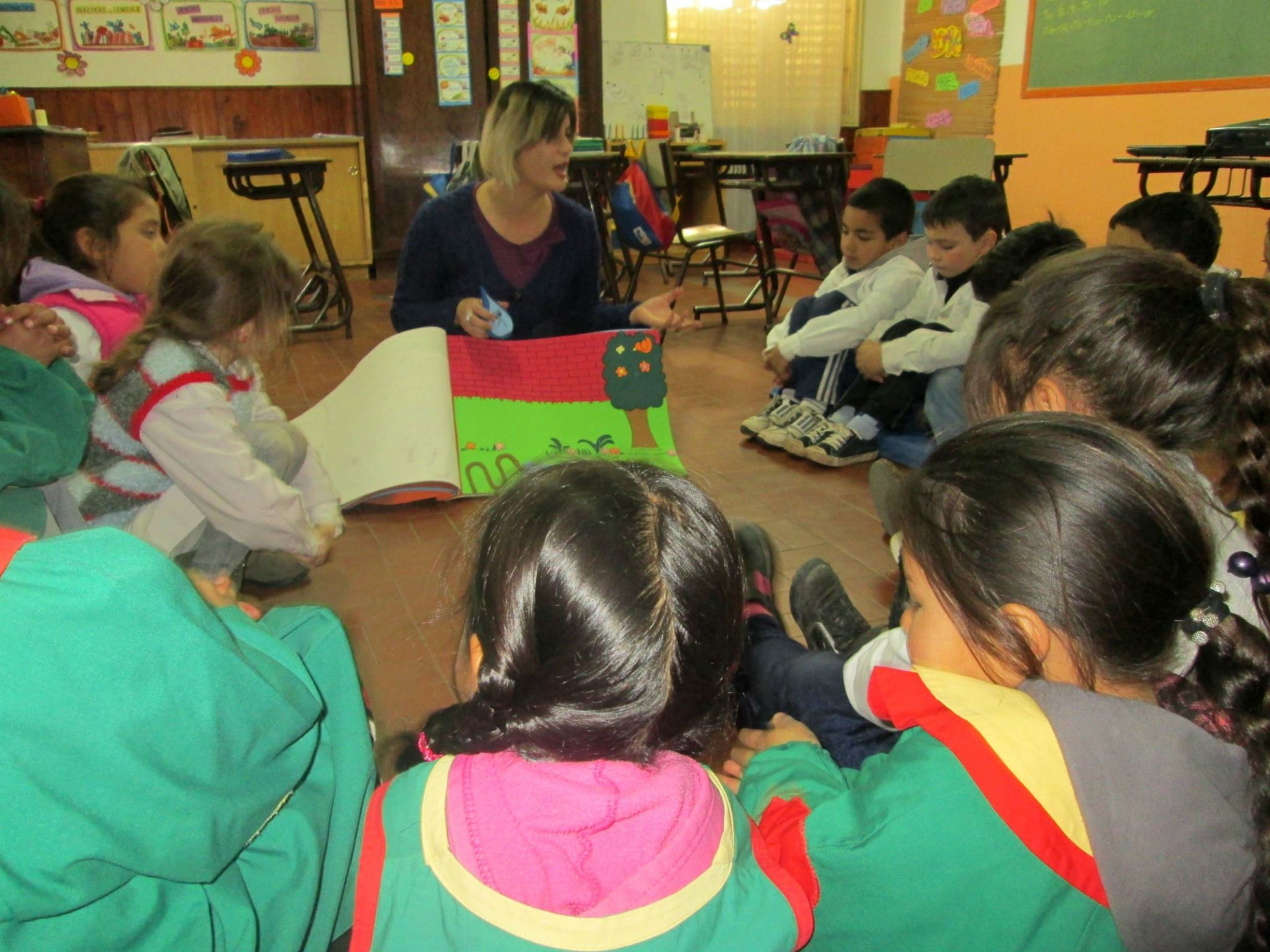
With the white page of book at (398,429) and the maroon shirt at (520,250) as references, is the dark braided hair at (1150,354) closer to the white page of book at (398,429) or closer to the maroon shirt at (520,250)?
the white page of book at (398,429)

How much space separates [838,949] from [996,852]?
0.16m

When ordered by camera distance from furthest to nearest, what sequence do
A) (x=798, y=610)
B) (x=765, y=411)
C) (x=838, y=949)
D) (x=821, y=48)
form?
(x=821, y=48) < (x=765, y=411) < (x=798, y=610) < (x=838, y=949)

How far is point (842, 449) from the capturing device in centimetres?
286

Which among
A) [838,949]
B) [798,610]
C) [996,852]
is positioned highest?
[996,852]

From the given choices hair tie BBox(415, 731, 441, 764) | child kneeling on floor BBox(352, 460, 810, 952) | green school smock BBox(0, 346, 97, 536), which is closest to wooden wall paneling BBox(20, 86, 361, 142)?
green school smock BBox(0, 346, 97, 536)

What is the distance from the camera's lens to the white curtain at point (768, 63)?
25.0 feet

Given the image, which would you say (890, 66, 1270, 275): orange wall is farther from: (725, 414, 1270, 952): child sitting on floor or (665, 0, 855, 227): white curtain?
(725, 414, 1270, 952): child sitting on floor

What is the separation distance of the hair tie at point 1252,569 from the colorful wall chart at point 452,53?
6931 millimetres

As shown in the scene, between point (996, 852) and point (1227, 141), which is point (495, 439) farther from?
point (1227, 141)

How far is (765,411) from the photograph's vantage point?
3.15 meters

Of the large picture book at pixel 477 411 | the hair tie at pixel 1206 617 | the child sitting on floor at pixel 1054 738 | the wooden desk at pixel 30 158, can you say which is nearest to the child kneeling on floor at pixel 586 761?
the child sitting on floor at pixel 1054 738

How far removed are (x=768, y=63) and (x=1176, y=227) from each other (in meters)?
6.21

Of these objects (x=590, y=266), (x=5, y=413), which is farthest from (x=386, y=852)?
(x=590, y=266)

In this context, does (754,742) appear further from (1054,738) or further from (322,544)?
(322,544)
